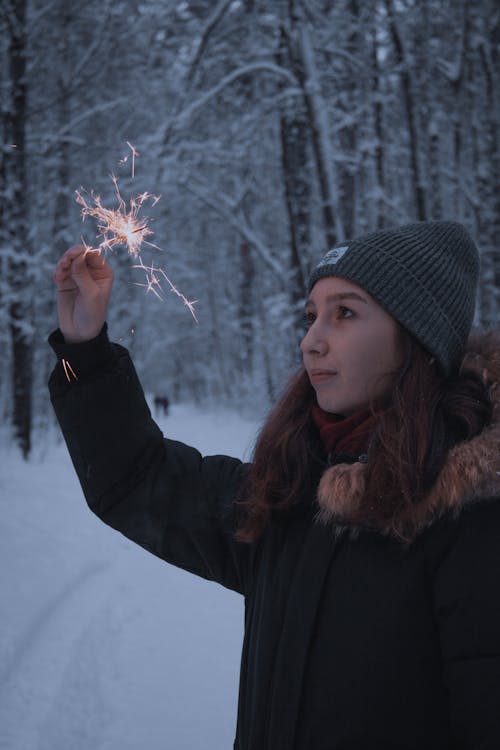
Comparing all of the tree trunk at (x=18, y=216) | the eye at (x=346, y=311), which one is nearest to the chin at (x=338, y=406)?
the eye at (x=346, y=311)

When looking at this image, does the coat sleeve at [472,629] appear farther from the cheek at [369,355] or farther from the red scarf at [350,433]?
the cheek at [369,355]

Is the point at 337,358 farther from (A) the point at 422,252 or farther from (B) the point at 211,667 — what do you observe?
(B) the point at 211,667

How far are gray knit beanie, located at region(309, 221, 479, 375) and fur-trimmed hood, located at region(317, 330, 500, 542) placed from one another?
0.64 ft

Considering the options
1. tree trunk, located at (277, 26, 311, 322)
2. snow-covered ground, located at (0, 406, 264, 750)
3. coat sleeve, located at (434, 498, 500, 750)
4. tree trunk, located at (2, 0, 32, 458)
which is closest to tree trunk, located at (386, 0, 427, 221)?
tree trunk, located at (277, 26, 311, 322)

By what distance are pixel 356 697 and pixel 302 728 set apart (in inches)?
7.0

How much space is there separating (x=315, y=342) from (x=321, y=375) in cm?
10

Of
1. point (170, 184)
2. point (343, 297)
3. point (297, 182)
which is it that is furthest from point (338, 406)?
point (297, 182)

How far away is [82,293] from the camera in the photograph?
153cm

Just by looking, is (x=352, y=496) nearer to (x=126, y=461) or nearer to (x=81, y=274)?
(x=126, y=461)

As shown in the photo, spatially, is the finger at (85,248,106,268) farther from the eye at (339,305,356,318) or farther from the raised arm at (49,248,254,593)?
the eye at (339,305,356,318)

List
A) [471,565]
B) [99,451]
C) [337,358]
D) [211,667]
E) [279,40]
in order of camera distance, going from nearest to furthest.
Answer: [471,565]
[337,358]
[99,451]
[211,667]
[279,40]

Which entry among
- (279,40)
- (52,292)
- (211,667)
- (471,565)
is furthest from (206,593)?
(52,292)

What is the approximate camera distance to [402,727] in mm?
1143

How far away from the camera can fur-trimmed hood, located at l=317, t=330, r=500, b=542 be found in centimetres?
118
